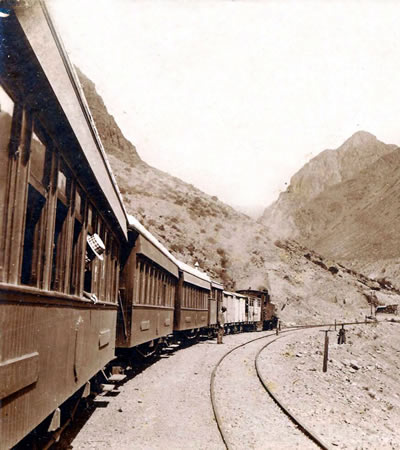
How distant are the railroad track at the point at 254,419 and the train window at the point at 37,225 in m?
3.69

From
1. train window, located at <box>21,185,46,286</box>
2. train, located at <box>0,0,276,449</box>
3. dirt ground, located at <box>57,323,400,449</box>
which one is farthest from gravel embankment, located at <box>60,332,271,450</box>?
train window, located at <box>21,185,46,286</box>

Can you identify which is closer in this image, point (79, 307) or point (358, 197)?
point (79, 307)

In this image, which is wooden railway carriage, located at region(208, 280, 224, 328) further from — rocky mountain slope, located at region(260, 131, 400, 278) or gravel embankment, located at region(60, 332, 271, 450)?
rocky mountain slope, located at region(260, 131, 400, 278)

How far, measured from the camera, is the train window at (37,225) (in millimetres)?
3613

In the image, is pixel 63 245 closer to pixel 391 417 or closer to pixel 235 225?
pixel 391 417

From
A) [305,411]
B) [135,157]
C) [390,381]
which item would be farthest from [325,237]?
[305,411]

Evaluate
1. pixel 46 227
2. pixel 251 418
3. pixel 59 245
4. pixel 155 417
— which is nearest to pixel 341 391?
pixel 251 418

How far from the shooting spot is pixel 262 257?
62.2 meters

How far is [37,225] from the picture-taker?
3723mm

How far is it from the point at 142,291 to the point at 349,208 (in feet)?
494

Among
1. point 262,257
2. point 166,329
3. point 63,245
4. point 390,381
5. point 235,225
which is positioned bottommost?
point 390,381

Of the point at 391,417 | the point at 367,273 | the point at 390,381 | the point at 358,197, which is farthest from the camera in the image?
the point at 358,197

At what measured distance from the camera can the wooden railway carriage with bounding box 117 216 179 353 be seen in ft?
29.6

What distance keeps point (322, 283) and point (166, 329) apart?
52.2 metres
